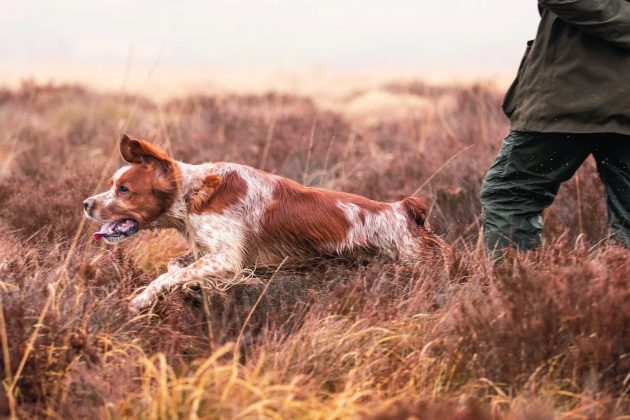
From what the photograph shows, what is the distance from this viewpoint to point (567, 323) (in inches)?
138

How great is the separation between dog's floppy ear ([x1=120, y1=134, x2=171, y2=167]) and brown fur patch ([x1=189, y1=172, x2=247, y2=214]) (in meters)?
0.23

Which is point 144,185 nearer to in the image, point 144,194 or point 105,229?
point 144,194

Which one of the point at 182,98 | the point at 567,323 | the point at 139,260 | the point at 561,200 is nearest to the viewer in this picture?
the point at 567,323

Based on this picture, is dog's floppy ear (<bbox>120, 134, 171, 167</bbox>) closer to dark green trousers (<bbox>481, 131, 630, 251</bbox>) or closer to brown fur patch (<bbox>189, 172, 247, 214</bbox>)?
brown fur patch (<bbox>189, 172, 247, 214</bbox>)

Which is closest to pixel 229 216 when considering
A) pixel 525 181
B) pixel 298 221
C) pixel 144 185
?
pixel 298 221

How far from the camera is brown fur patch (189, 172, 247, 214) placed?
4.58m

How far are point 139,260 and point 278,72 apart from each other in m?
20.5

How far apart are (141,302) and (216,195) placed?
70cm

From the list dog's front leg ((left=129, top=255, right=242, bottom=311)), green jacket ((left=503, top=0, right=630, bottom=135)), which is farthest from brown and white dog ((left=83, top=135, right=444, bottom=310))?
green jacket ((left=503, top=0, right=630, bottom=135))

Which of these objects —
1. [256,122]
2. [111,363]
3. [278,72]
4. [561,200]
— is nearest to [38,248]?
[111,363]

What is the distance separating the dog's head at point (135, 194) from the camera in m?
4.53

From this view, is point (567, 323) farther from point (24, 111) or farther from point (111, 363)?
point (24, 111)

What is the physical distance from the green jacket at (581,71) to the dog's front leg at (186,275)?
1727 millimetres

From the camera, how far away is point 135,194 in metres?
4.57
